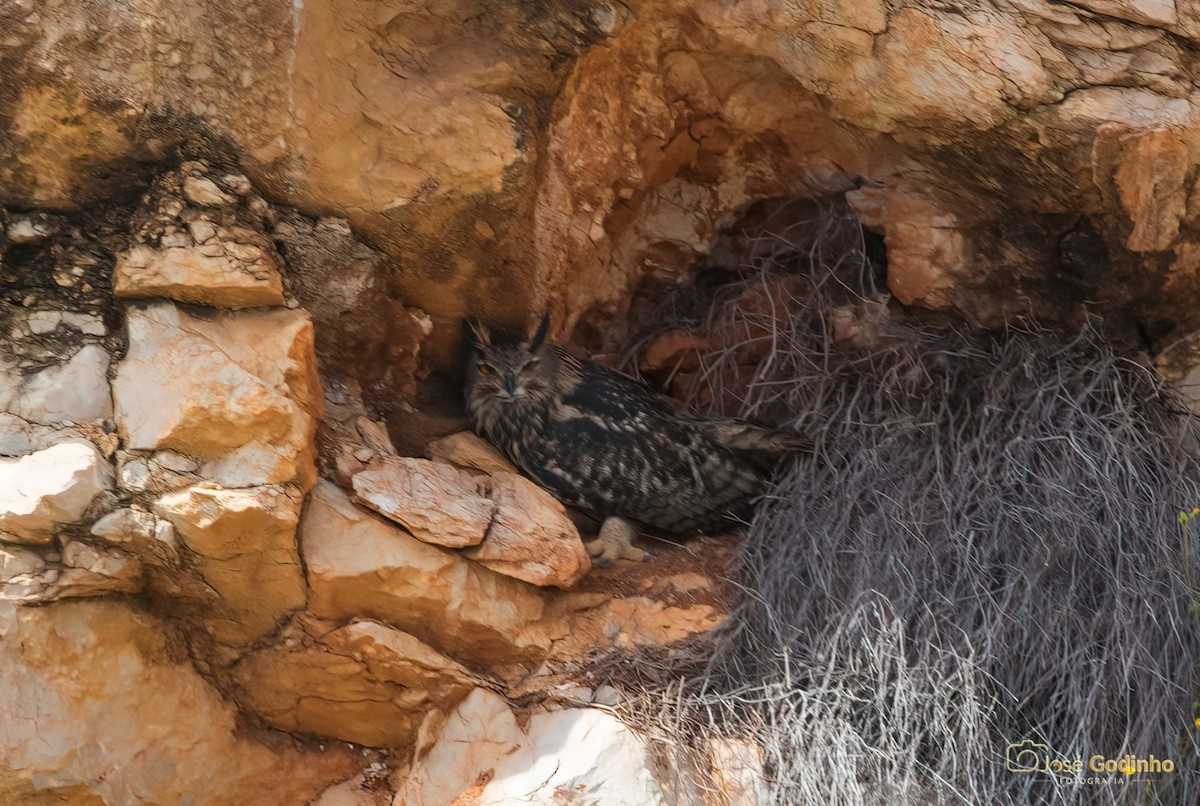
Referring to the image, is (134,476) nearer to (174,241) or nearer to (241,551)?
(241,551)

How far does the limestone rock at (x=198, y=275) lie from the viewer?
8.74 feet

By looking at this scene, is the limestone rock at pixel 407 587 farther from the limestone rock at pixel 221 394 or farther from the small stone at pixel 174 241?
the small stone at pixel 174 241

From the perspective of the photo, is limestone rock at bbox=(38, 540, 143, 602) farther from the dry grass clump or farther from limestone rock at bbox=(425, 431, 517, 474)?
the dry grass clump

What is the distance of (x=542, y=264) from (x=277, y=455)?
114 cm

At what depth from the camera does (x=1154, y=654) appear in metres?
2.71


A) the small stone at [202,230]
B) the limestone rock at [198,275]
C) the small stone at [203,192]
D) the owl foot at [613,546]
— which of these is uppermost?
the small stone at [203,192]

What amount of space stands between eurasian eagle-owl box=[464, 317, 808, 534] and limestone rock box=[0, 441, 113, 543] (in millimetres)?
1305

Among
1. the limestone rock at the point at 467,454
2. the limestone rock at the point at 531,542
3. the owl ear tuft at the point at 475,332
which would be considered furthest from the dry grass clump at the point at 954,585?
the owl ear tuft at the point at 475,332

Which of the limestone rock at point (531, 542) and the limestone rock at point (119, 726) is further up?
the limestone rock at point (531, 542)

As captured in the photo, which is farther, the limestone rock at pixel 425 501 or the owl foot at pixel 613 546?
the owl foot at pixel 613 546

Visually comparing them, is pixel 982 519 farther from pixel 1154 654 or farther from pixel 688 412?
pixel 688 412

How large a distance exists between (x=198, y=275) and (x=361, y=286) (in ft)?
1.64

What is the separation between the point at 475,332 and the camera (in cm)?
345

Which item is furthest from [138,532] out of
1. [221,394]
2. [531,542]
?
[531,542]
